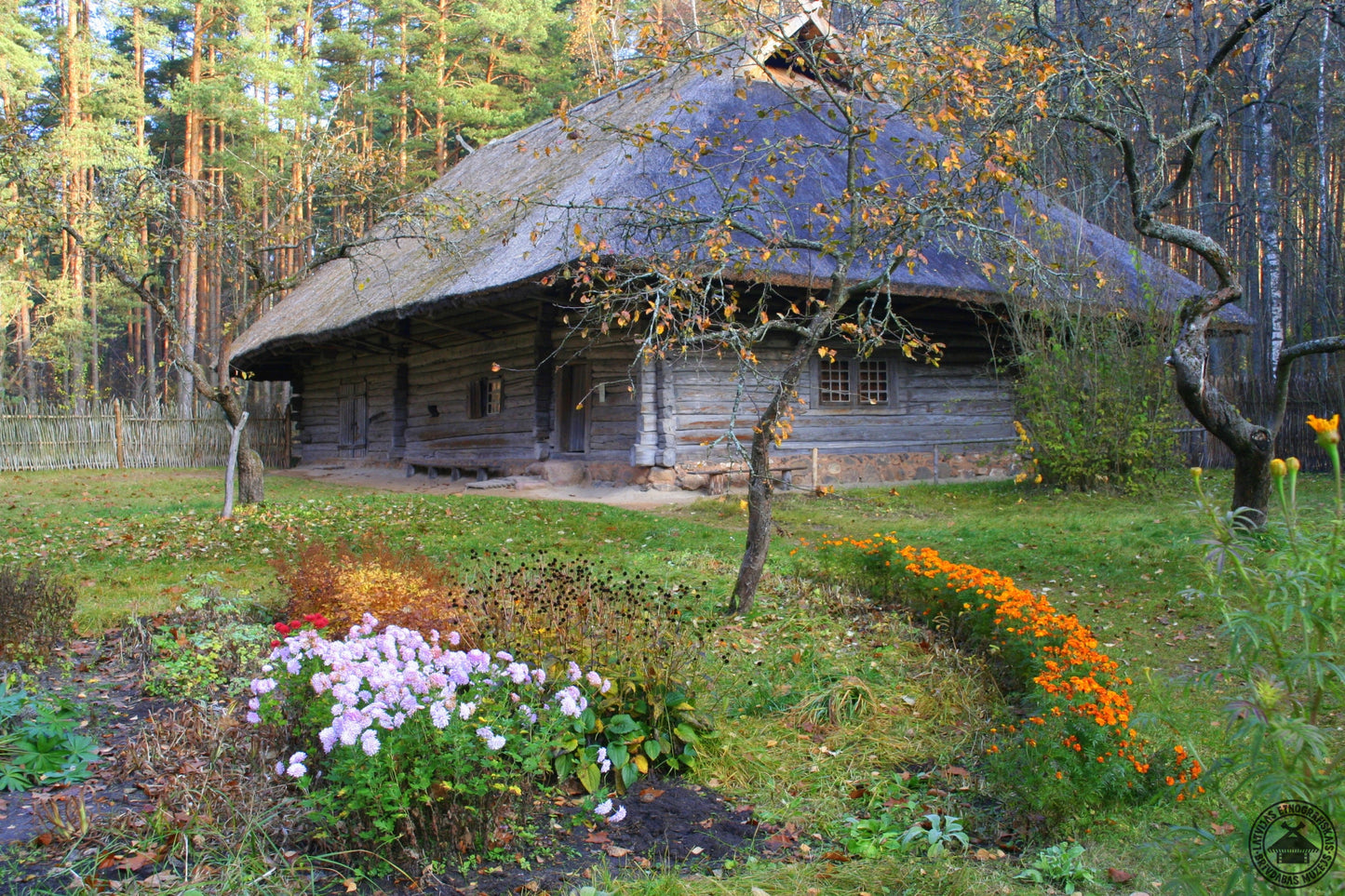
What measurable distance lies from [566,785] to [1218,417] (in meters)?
6.27

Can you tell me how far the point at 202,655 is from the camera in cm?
445

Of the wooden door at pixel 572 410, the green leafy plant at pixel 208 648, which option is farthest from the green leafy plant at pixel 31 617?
the wooden door at pixel 572 410

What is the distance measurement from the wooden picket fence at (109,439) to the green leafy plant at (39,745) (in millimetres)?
20166

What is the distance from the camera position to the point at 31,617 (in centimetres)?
488

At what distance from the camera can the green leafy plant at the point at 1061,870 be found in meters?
2.82

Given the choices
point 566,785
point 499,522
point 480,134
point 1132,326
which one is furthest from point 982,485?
point 480,134

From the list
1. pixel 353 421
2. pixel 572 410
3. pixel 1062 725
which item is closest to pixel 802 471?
pixel 572 410

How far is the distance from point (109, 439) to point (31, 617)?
62.1 feet

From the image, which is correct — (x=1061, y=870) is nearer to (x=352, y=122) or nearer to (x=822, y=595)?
(x=822, y=595)

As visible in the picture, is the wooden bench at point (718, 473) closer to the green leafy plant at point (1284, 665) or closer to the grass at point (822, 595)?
the grass at point (822, 595)

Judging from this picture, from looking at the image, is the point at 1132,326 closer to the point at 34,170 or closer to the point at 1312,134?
the point at 1312,134

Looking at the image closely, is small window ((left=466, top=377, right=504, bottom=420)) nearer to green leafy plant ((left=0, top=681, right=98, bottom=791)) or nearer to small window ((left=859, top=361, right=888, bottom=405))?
small window ((left=859, top=361, right=888, bottom=405))

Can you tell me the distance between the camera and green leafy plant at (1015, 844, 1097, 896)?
2818mm

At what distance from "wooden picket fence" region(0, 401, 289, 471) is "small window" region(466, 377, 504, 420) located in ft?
31.3
